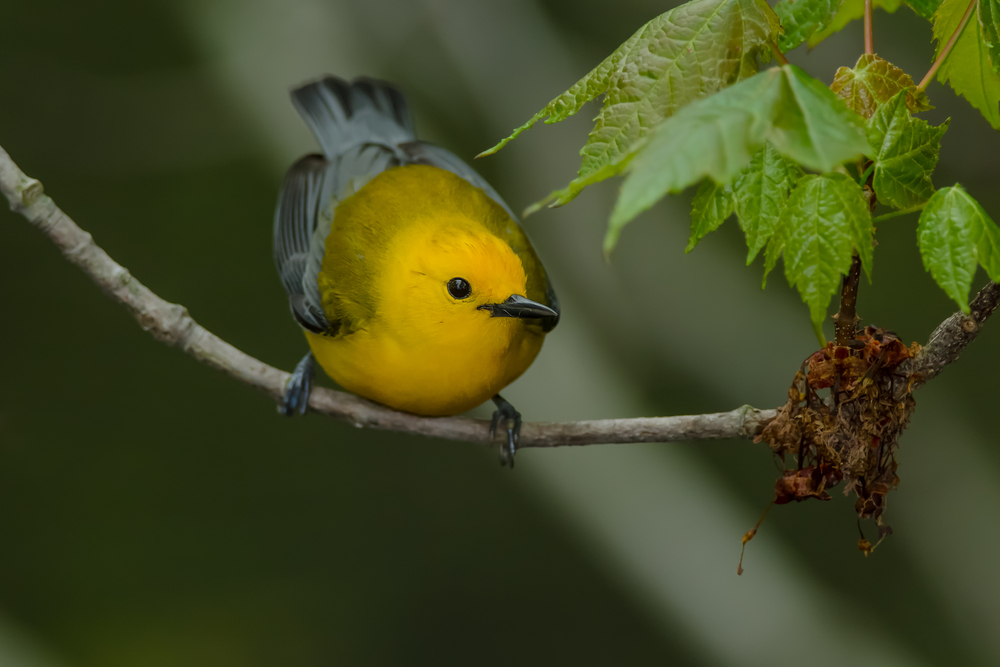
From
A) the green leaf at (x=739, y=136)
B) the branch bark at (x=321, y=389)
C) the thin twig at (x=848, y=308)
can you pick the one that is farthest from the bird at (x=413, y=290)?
the green leaf at (x=739, y=136)

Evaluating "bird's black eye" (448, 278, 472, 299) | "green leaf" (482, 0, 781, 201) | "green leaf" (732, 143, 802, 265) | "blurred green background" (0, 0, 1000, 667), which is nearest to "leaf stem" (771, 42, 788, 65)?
"green leaf" (482, 0, 781, 201)

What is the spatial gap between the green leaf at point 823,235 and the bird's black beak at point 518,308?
1089 millimetres

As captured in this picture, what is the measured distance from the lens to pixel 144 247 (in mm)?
4887

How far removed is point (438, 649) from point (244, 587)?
125cm

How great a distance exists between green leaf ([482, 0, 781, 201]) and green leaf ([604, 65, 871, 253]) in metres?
0.23

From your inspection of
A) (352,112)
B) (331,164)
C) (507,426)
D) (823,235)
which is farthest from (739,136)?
(352,112)

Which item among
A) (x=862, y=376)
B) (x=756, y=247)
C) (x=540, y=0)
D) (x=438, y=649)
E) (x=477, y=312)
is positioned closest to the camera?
(x=756, y=247)

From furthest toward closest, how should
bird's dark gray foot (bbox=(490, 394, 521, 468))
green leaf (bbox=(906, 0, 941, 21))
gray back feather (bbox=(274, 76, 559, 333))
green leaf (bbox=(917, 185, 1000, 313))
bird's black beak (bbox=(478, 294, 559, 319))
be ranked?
gray back feather (bbox=(274, 76, 559, 333))
bird's dark gray foot (bbox=(490, 394, 521, 468))
bird's black beak (bbox=(478, 294, 559, 319))
green leaf (bbox=(906, 0, 941, 21))
green leaf (bbox=(917, 185, 1000, 313))

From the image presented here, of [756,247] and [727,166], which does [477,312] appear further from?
[727,166]

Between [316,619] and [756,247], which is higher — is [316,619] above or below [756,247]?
below

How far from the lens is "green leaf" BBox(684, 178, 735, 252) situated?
128cm

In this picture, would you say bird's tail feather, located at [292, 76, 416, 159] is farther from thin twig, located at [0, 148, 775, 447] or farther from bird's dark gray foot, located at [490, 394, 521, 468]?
thin twig, located at [0, 148, 775, 447]

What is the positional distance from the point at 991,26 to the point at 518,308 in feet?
4.27

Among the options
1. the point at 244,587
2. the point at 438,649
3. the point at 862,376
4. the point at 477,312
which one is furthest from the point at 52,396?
the point at 862,376
